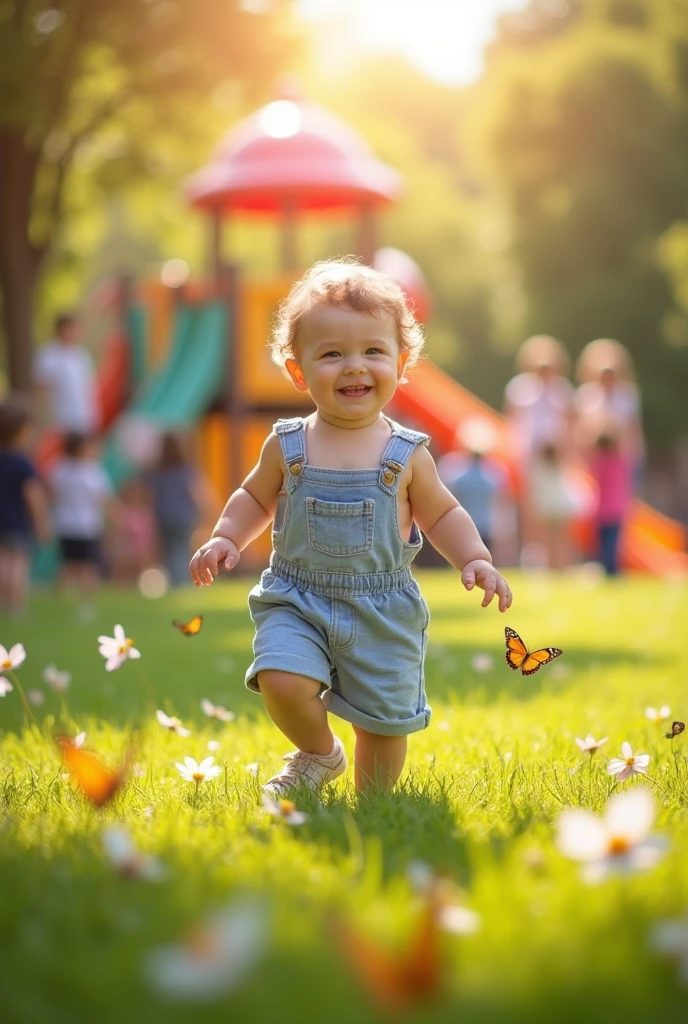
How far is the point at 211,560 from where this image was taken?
356 cm

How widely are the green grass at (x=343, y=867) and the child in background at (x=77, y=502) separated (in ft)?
25.1

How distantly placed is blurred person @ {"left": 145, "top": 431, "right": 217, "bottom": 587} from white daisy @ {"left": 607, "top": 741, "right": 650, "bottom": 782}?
11.8 metres

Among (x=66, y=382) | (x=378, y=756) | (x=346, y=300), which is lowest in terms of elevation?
(x=66, y=382)

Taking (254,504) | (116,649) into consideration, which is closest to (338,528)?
(254,504)

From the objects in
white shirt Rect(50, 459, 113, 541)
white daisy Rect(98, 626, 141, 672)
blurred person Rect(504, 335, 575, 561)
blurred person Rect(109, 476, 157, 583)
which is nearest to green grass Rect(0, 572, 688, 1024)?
white daisy Rect(98, 626, 141, 672)

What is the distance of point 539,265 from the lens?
37.1m

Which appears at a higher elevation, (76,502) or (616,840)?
(616,840)

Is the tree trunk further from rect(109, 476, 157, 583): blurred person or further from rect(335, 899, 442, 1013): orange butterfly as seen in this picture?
A: rect(335, 899, 442, 1013): orange butterfly

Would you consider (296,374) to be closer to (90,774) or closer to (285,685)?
(285,685)

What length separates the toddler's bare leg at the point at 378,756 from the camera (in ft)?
12.3

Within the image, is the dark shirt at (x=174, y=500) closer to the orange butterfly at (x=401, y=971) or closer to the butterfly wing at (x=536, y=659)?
the butterfly wing at (x=536, y=659)

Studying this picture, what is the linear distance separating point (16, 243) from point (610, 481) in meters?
9.26

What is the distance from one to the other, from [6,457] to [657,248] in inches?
1101

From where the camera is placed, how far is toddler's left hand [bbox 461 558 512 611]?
349 cm
